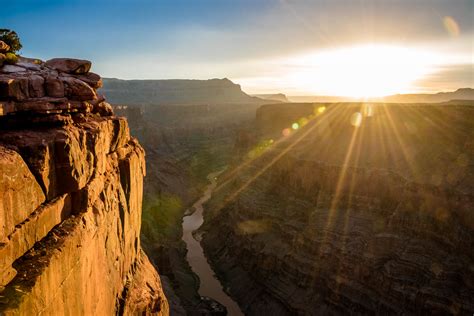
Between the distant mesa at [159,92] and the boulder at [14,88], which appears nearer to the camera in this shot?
the boulder at [14,88]

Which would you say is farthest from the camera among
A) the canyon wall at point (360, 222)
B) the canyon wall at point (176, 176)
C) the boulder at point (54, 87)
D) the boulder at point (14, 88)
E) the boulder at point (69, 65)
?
the canyon wall at point (176, 176)

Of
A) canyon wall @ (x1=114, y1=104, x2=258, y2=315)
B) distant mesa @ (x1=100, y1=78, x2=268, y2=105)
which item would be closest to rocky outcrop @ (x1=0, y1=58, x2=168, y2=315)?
canyon wall @ (x1=114, y1=104, x2=258, y2=315)

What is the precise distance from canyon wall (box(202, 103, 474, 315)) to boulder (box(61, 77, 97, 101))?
2518cm

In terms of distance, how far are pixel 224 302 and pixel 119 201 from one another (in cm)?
2204

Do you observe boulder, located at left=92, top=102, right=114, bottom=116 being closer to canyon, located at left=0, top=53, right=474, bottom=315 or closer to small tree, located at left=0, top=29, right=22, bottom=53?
canyon, located at left=0, top=53, right=474, bottom=315

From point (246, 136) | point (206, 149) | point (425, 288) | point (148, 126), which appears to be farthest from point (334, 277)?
point (148, 126)

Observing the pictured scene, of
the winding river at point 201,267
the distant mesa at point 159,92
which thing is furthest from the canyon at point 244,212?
the distant mesa at point 159,92

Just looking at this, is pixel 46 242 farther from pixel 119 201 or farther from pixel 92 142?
pixel 119 201

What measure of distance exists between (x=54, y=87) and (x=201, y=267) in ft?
107

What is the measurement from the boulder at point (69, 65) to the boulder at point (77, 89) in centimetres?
106

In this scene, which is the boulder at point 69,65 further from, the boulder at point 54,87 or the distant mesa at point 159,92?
the distant mesa at point 159,92

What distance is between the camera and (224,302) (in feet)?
114

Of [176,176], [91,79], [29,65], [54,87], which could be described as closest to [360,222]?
[91,79]

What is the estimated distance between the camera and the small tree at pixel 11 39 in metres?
13.0
